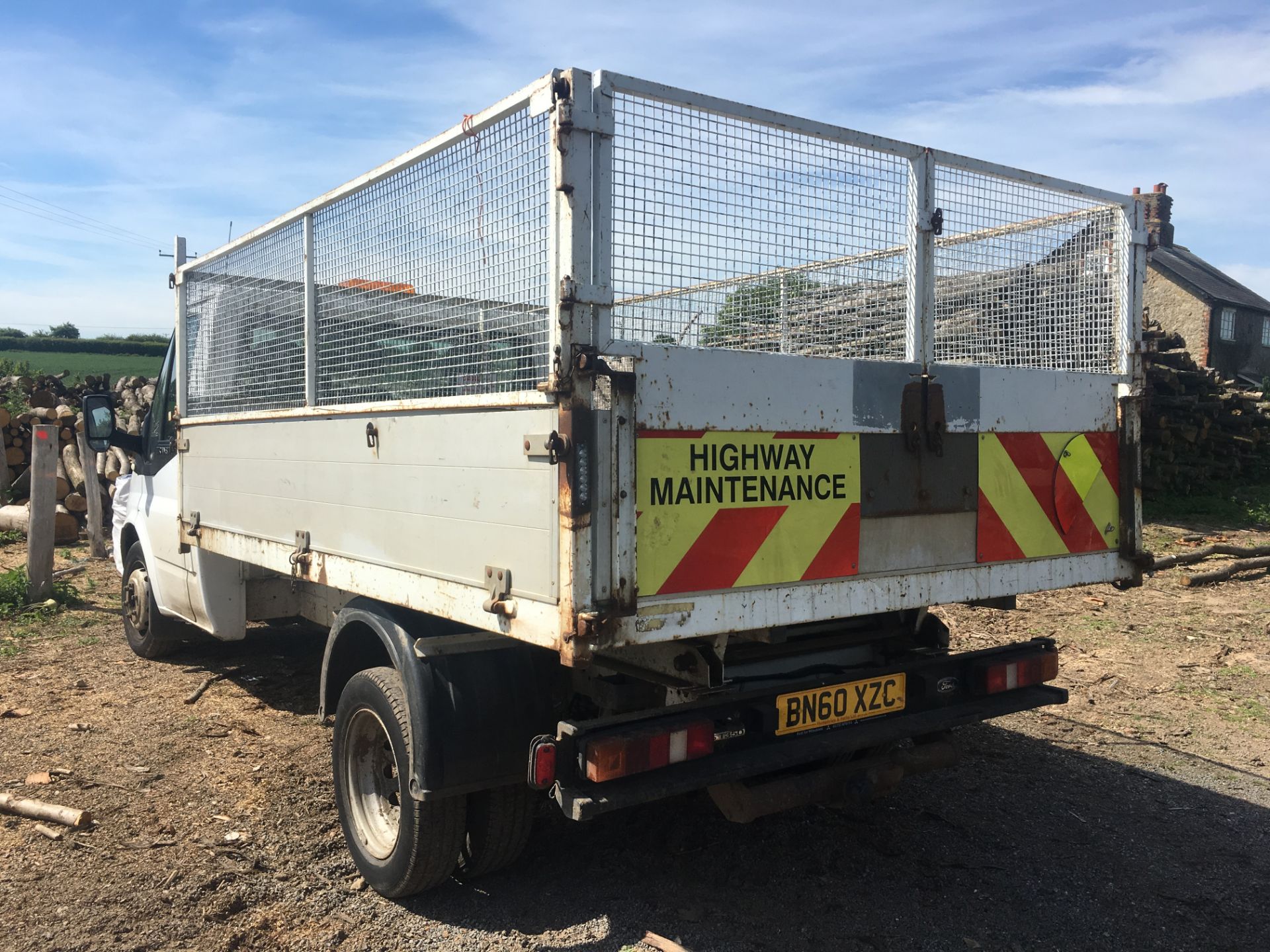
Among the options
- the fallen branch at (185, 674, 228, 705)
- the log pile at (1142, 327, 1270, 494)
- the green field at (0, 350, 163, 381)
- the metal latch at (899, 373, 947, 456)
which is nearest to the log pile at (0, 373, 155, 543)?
the fallen branch at (185, 674, 228, 705)

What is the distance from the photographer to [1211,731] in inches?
211

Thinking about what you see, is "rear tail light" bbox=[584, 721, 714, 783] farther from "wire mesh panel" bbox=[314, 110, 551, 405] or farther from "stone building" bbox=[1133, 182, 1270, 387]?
"stone building" bbox=[1133, 182, 1270, 387]

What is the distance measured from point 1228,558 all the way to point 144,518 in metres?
9.93

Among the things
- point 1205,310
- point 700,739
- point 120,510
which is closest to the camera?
point 700,739

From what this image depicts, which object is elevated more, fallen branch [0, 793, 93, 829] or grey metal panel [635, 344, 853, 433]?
grey metal panel [635, 344, 853, 433]

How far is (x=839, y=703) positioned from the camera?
3232mm

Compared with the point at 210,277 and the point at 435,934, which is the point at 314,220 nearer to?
the point at 210,277

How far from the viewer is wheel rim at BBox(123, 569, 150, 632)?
6383 millimetres

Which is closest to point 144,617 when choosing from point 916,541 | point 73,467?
point 916,541

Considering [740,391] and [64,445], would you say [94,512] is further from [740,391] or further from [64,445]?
[740,391]

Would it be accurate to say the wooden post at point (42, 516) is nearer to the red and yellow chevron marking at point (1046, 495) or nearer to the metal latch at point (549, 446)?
the metal latch at point (549, 446)

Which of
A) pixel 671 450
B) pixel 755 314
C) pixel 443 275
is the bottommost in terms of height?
pixel 671 450

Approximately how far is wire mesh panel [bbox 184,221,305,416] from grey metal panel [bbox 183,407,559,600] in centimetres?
21

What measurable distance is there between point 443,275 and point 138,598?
4.50m
